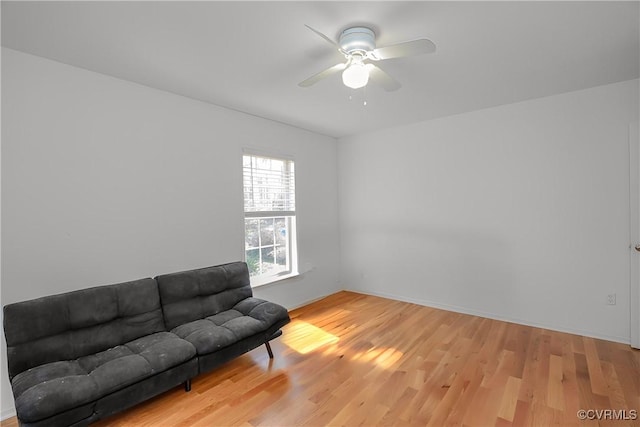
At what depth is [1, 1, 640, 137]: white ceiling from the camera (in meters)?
1.77

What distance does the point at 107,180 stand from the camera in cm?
256

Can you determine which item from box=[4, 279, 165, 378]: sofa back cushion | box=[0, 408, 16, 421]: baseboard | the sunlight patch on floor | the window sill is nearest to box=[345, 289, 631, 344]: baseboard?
the window sill

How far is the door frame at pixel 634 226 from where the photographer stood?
2.85 meters

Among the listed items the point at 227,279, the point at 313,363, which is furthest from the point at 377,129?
the point at 313,363

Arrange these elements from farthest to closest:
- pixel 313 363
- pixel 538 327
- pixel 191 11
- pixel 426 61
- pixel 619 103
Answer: pixel 538 327, pixel 619 103, pixel 313 363, pixel 426 61, pixel 191 11

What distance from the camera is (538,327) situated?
11.1 feet

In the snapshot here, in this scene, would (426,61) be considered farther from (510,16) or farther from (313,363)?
(313,363)

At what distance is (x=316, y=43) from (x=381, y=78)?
0.52 metres

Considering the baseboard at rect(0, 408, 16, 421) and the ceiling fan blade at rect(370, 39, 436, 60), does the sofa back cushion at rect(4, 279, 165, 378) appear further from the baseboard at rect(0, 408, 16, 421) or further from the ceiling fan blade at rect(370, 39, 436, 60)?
the ceiling fan blade at rect(370, 39, 436, 60)

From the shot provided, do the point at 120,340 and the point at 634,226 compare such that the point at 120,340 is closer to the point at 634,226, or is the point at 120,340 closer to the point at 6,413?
the point at 6,413

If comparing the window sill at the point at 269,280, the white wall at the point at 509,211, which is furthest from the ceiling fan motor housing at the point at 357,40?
the window sill at the point at 269,280

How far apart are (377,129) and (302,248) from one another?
2134mm

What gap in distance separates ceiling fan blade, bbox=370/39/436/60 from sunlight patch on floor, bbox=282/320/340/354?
8.67ft

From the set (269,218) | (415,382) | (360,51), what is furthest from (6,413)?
(360,51)
